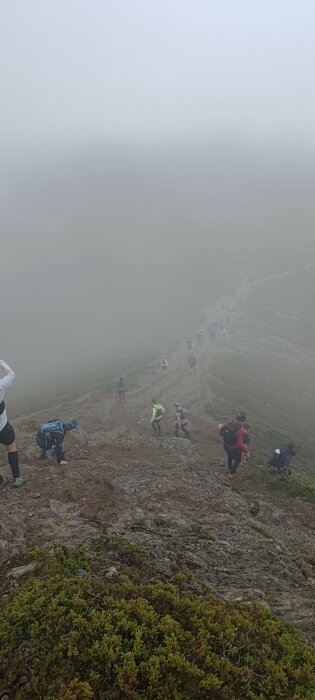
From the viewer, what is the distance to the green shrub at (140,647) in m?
4.96

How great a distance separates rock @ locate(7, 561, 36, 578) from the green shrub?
Result: 2.63 ft

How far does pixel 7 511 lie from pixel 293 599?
7.76 metres

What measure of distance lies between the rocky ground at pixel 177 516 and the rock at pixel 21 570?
0.07m

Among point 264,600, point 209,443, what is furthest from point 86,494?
point 209,443

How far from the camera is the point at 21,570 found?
785cm

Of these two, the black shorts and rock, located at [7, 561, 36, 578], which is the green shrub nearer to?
rock, located at [7, 561, 36, 578]

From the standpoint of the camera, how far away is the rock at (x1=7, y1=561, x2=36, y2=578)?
7719 millimetres

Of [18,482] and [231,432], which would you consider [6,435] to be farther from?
[231,432]

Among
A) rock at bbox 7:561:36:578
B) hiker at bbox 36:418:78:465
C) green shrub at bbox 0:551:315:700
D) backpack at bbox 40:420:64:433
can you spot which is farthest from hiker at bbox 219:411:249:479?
rock at bbox 7:561:36:578

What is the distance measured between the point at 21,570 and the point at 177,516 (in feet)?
20.2

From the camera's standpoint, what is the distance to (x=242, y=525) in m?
13.2

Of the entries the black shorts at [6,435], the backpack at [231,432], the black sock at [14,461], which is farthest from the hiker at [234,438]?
the black shorts at [6,435]

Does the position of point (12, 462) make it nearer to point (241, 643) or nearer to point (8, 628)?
point (8, 628)

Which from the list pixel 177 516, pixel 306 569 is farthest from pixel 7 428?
pixel 306 569
